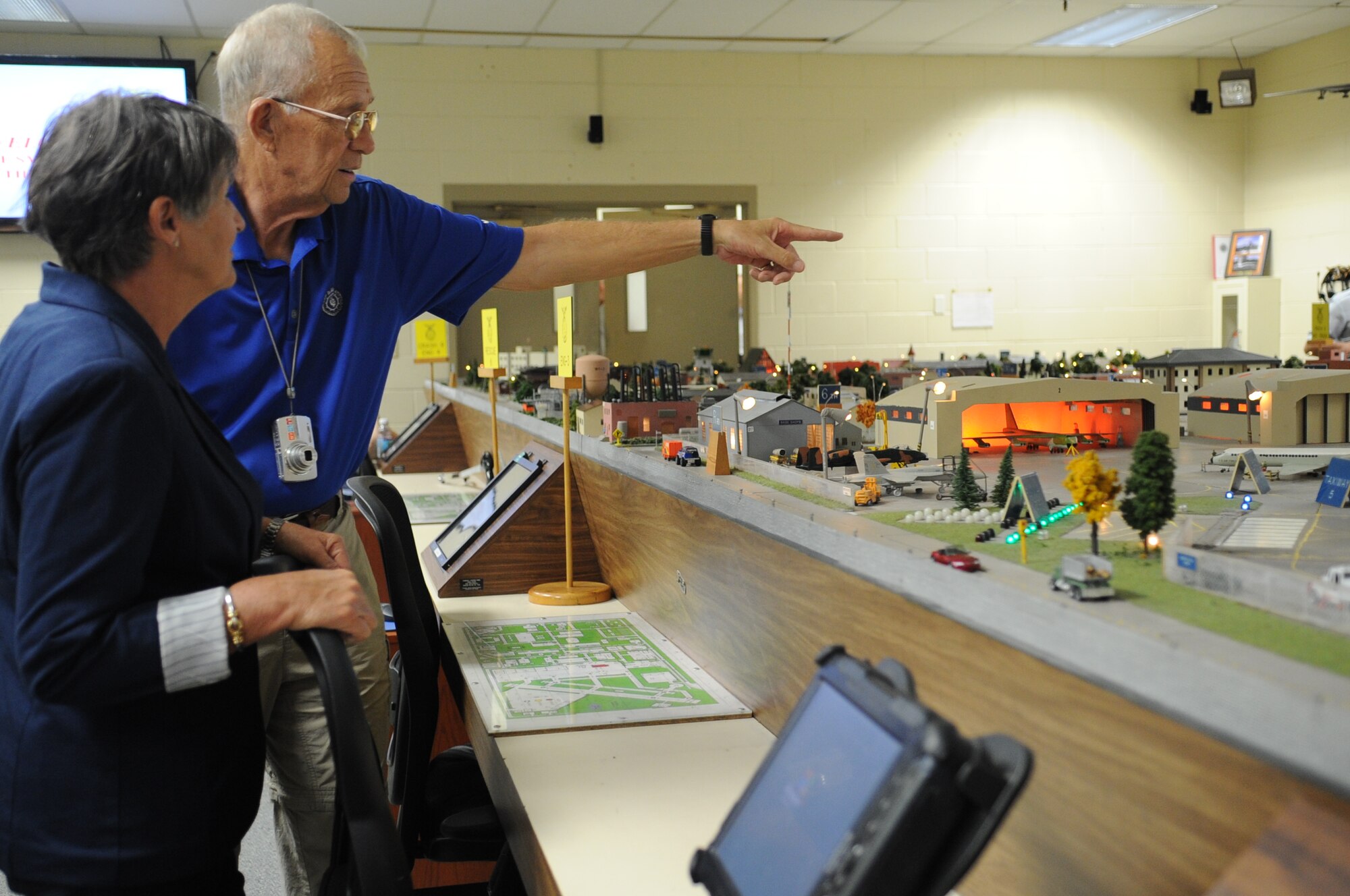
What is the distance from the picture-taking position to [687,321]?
828cm

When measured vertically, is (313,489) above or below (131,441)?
below

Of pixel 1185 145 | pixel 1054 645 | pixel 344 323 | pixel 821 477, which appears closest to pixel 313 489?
pixel 344 323

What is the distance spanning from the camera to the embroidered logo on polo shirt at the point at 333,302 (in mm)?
1900

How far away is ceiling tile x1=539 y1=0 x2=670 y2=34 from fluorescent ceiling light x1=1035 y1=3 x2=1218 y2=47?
9.47ft

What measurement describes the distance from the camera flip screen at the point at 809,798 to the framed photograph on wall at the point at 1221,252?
9.03 m

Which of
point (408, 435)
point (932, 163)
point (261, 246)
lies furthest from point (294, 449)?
point (932, 163)

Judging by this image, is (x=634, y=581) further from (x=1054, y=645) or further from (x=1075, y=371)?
(x=1075, y=371)

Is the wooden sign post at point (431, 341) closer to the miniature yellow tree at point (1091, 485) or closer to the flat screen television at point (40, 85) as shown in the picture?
the flat screen television at point (40, 85)

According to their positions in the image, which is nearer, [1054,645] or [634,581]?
[1054,645]

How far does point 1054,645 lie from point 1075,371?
8.83ft

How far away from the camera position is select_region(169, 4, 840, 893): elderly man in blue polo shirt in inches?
71.5

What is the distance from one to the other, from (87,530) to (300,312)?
83 cm

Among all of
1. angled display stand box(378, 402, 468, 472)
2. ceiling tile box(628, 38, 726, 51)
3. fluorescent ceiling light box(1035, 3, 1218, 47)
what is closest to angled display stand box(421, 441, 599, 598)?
angled display stand box(378, 402, 468, 472)

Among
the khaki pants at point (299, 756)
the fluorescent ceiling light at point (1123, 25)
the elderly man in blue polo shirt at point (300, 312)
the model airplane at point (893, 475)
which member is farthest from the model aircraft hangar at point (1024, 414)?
the fluorescent ceiling light at point (1123, 25)
